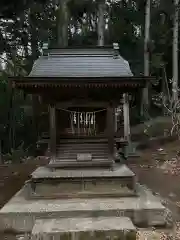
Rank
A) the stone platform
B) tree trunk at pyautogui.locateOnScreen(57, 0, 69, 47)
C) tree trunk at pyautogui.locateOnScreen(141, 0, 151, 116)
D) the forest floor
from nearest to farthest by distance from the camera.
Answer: the stone platform → the forest floor → tree trunk at pyautogui.locateOnScreen(57, 0, 69, 47) → tree trunk at pyautogui.locateOnScreen(141, 0, 151, 116)

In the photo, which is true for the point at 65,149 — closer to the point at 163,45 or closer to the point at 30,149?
the point at 30,149

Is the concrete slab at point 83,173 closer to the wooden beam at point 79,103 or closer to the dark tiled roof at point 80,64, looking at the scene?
the wooden beam at point 79,103

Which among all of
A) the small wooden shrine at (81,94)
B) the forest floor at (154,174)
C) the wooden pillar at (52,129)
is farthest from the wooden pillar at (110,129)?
the forest floor at (154,174)

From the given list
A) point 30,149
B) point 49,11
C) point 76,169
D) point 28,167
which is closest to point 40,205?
point 76,169

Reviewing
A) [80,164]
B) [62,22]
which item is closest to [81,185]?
[80,164]

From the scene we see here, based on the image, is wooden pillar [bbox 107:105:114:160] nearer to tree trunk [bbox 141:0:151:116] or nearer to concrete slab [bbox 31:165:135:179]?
concrete slab [bbox 31:165:135:179]

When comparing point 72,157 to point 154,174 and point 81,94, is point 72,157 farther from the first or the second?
point 154,174

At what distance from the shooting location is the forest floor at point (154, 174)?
969 cm

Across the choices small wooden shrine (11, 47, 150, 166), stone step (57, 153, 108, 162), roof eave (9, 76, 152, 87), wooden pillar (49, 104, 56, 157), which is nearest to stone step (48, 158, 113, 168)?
small wooden shrine (11, 47, 150, 166)

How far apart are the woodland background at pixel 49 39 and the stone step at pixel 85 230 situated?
1050cm

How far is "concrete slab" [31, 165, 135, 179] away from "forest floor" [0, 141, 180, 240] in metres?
1.38

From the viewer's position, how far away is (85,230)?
6.21 m

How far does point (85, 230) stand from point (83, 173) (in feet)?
8.45

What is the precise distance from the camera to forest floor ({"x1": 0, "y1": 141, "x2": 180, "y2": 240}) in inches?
382
